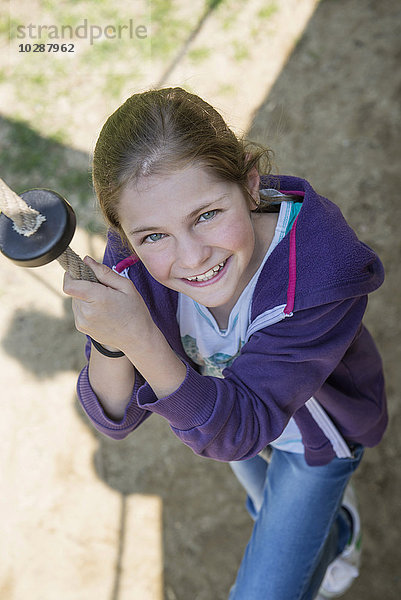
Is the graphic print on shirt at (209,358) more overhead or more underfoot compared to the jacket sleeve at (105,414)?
more overhead

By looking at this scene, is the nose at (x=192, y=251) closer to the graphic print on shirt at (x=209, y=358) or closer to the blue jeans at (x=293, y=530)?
the graphic print on shirt at (x=209, y=358)

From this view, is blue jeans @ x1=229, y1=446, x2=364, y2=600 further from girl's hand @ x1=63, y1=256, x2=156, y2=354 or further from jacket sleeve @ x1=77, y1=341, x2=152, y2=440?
girl's hand @ x1=63, y1=256, x2=156, y2=354

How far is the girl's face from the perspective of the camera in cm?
137

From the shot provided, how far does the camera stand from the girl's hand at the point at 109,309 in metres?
1.21

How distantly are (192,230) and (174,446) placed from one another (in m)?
1.62

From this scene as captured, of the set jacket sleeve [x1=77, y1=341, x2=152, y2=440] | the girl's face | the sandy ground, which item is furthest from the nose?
the sandy ground

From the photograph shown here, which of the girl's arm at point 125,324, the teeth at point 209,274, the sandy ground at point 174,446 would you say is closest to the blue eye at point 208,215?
the teeth at point 209,274

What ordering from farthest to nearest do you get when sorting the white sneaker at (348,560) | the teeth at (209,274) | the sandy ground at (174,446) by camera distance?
the sandy ground at (174,446) < the white sneaker at (348,560) < the teeth at (209,274)

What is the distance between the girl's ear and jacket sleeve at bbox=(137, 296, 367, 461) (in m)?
0.30

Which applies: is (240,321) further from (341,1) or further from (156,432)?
(341,1)

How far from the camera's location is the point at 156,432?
285 cm

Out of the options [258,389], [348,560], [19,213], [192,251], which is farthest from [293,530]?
[19,213]

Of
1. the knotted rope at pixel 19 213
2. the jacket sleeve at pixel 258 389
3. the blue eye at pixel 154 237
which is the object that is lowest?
the jacket sleeve at pixel 258 389

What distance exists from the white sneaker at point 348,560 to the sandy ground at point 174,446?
29 cm
